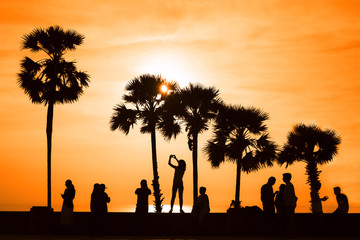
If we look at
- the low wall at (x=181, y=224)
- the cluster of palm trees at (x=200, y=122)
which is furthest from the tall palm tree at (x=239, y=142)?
the low wall at (x=181, y=224)

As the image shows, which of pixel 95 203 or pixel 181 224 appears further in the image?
pixel 181 224

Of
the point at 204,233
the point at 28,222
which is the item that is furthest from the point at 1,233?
the point at 204,233

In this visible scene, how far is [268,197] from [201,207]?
202cm

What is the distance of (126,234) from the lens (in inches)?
852

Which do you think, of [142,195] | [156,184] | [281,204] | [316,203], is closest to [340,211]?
[316,203]

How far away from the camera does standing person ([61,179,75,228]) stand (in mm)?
19891

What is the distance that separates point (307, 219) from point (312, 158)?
77.8ft

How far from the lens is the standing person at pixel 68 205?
1989cm

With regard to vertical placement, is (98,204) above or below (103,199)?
below

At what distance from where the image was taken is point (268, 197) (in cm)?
1948

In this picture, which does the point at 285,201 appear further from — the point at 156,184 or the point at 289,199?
the point at 156,184

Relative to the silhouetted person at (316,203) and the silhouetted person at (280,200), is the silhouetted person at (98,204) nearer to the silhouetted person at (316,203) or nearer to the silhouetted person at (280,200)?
the silhouetted person at (280,200)

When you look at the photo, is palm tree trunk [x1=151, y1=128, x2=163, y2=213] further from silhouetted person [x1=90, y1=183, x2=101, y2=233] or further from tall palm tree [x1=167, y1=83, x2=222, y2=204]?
silhouetted person [x1=90, y1=183, x2=101, y2=233]

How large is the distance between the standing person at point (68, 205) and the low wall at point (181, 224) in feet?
2.66
